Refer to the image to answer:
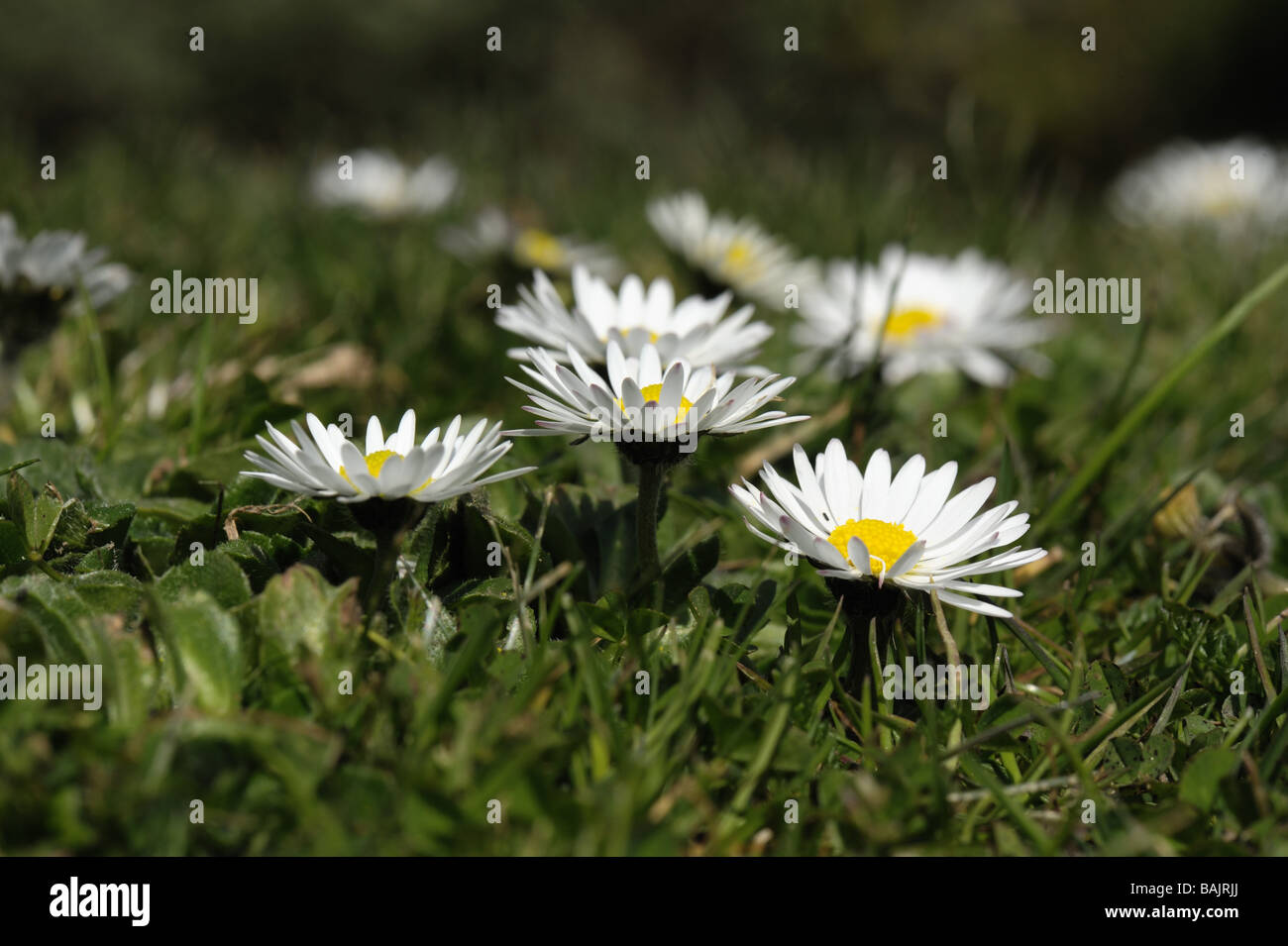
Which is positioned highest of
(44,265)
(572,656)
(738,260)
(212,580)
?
(738,260)

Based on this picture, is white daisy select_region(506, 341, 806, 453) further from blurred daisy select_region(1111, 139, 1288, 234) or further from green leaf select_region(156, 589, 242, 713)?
blurred daisy select_region(1111, 139, 1288, 234)

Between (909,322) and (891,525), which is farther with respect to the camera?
(909,322)

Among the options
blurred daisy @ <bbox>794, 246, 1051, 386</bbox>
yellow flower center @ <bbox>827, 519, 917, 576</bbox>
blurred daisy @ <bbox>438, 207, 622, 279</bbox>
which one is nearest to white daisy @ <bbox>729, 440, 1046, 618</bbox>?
yellow flower center @ <bbox>827, 519, 917, 576</bbox>

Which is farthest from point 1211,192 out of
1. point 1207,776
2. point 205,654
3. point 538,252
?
point 205,654

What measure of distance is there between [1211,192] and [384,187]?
385cm

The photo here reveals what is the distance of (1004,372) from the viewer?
104 inches

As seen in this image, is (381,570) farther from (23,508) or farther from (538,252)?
(538,252)

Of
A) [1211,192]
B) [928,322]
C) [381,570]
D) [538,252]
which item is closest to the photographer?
[381,570]

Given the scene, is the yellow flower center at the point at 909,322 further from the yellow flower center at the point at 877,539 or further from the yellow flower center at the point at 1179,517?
the yellow flower center at the point at 877,539

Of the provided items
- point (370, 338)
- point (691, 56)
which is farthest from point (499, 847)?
point (691, 56)

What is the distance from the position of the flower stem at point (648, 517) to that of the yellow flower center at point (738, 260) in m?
1.53

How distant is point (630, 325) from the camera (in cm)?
186
